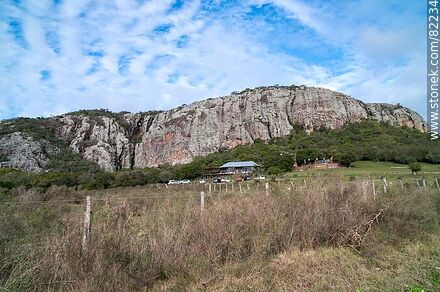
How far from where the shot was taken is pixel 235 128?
130m

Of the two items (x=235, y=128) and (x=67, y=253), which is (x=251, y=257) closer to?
(x=67, y=253)

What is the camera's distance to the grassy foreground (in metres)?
4.75

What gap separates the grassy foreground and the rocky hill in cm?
11150

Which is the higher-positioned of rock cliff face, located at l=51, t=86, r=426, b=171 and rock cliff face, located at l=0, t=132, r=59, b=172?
rock cliff face, located at l=51, t=86, r=426, b=171

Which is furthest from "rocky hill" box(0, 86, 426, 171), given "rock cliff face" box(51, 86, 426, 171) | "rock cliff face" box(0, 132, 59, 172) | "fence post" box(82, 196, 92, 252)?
"fence post" box(82, 196, 92, 252)

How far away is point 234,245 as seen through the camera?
612 centimetres

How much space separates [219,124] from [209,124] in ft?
13.4

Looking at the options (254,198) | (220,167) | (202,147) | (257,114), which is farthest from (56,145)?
(254,198)

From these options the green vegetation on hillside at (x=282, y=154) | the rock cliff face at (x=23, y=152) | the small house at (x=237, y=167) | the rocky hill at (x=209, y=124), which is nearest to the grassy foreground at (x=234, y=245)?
the green vegetation on hillside at (x=282, y=154)

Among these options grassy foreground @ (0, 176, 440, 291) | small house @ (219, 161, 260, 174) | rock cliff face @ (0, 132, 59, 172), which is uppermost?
rock cliff face @ (0, 132, 59, 172)

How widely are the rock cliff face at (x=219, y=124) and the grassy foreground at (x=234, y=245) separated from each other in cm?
11444

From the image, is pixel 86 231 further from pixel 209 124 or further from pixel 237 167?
pixel 209 124

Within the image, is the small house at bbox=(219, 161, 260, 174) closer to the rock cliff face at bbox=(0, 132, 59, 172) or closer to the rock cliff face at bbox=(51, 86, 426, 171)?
the rock cliff face at bbox=(51, 86, 426, 171)

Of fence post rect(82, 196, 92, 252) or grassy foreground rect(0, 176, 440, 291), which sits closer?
grassy foreground rect(0, 176, 440, 291)
